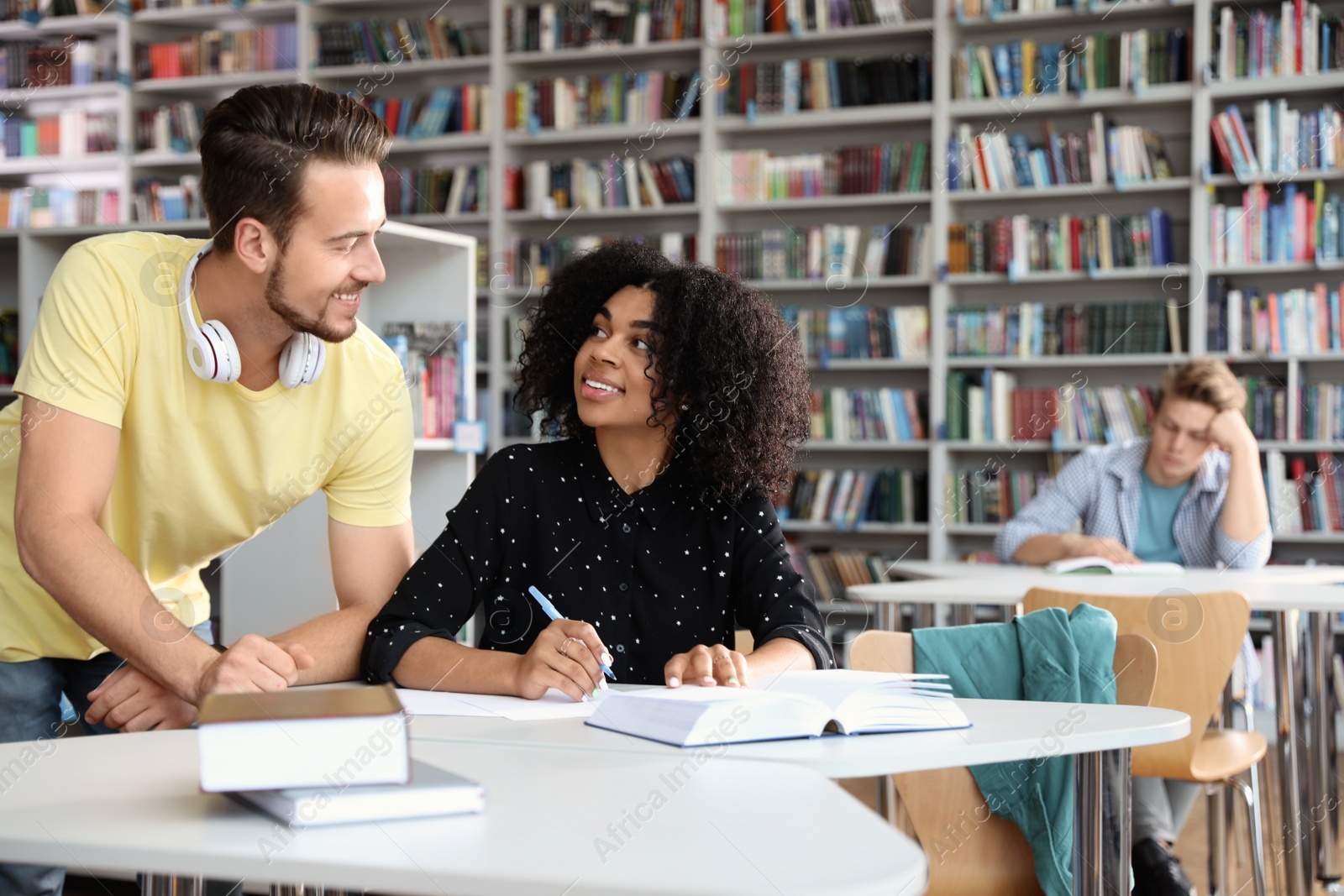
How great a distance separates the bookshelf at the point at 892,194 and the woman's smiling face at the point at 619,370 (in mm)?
3379

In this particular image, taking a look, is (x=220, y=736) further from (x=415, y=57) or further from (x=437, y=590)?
(x=415, y=57)

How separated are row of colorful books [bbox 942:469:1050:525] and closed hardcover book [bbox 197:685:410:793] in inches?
169

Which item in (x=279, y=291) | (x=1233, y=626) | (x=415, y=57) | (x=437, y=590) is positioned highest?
(x=415, y=57)

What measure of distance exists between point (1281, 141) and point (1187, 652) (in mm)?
3063

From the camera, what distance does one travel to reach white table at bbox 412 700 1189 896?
1054 mm

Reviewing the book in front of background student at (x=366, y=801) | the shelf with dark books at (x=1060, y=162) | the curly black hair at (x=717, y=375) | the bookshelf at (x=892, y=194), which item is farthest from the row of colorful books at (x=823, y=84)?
the book in front of background student at (x=366, y=801)

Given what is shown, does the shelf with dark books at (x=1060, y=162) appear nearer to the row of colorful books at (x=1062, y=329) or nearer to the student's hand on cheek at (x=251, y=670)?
the row of colorful books at (x=1062, y=329)

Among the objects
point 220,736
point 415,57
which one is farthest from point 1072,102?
point 220,736

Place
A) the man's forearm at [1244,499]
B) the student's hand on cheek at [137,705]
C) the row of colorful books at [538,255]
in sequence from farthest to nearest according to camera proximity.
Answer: the row of colorful books at [538,255]
the man's forearm at [1244,499]
the student's hand on cheek at [137,705]

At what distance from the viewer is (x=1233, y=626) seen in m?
2.14

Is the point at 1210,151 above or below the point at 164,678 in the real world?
above

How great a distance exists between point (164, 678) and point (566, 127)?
437cm

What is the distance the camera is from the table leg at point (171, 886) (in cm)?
112

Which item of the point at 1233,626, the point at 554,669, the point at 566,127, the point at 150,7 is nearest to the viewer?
the point at 554,669
